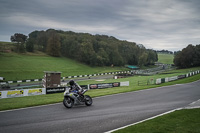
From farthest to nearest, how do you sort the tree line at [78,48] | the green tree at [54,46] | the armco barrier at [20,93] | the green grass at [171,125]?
the tree line at [78,48]
the green tree at [54,46]
the armco barrier at [20,93]
the green grass at [171,125]

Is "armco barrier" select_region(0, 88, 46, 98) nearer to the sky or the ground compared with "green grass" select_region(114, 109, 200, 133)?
nearer to the ground

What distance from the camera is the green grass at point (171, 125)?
26.1 feet

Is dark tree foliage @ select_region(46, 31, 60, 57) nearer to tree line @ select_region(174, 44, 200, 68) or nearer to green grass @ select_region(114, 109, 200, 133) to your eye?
tree line @ select_region(174, 44, 200, 68)

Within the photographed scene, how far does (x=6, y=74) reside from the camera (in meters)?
48.9

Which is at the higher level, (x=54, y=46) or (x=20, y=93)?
(x=54, y=46)

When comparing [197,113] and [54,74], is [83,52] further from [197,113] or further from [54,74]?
[197,113]

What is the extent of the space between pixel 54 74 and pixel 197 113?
22355 mm

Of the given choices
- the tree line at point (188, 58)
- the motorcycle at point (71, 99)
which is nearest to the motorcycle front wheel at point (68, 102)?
the motorcycle at point (71, 99)

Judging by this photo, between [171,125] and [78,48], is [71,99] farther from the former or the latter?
[78,48]

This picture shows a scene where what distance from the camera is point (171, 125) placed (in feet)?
28.7

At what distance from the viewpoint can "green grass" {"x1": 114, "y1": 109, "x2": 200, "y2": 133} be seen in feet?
26.1

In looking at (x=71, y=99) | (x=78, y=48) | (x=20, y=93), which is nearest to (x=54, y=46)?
(x=78, y=48)

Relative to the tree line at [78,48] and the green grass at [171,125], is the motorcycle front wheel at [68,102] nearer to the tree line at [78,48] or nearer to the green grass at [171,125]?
the green grass at [171,125]

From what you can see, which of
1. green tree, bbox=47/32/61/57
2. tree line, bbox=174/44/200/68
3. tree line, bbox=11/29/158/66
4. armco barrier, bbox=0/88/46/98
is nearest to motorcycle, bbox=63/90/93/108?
armco barrier, bbox=0/88/46/98
